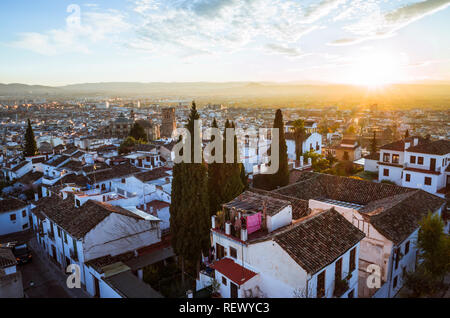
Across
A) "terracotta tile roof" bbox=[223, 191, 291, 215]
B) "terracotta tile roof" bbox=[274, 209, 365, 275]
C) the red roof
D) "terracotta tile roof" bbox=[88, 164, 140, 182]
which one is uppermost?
"terracotta tile roof" bbox=[223, 191, 291, 215]

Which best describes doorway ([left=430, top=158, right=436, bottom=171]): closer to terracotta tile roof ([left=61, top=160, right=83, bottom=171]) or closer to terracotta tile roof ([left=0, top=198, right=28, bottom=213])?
terracotta tile roof ([left=61, top=160, right=83, bottom=171])

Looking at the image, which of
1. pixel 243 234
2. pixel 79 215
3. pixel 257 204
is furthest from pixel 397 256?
pixel 79 215

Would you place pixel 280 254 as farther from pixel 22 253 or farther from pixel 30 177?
pixel 30 177

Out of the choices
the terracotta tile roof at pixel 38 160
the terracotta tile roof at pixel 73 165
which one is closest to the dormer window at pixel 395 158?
the terracotta tile roof at pixel 73 165

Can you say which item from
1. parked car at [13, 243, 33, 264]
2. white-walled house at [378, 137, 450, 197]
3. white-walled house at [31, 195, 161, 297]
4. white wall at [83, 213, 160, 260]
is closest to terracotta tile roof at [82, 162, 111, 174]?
parked car at [13, 243, 33, 264]

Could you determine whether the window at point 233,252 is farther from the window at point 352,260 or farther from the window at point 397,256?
the window at point 397,256
